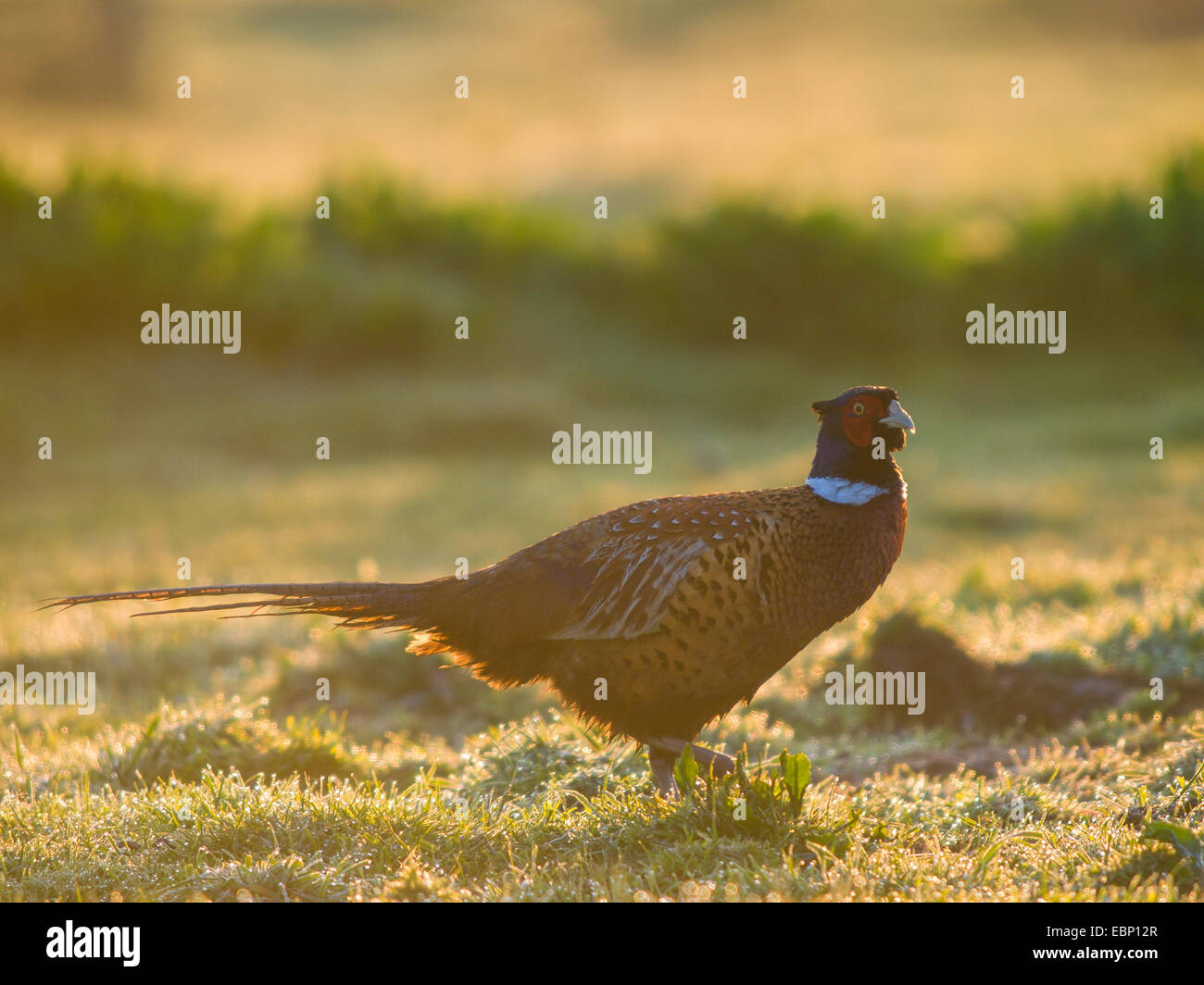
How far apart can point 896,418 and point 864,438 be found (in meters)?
0.16

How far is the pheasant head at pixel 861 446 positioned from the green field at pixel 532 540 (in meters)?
1.33

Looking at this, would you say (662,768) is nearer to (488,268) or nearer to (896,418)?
(896,418)

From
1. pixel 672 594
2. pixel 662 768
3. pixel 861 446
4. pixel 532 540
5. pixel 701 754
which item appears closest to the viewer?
pixel 672 594

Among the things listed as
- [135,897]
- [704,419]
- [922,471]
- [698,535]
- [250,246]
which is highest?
[250,246]

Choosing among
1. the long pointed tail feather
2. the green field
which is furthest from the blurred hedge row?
the long pointed tail feather

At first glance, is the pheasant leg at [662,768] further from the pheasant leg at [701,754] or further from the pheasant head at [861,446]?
the pheasant head at [861,446]

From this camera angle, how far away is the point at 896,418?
5.32 m

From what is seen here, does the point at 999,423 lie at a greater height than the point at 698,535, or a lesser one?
greater

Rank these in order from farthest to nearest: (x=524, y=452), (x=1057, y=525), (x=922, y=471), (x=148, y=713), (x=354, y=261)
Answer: (x=354, y=261)
(x=524, y=452)
(x=922, y=471)
(x=1057, y=525)
(x=148, y=713)

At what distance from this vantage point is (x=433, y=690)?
818 centimetres

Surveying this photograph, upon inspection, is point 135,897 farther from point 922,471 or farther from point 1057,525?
point 922,471

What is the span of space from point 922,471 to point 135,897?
666 inches

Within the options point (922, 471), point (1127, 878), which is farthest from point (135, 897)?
point (922, 471)

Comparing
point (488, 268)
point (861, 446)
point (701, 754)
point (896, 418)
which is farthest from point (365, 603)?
point (488, 268)
